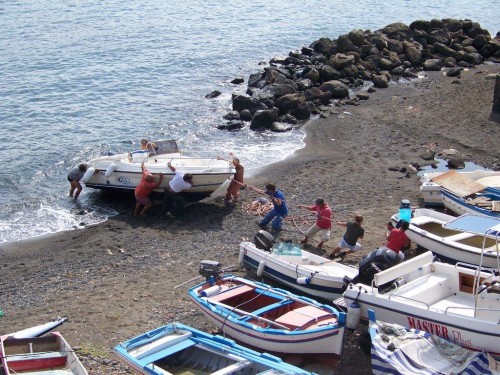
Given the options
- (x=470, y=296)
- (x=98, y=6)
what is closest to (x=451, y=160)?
(x=470, y=296)

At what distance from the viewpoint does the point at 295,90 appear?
32156 millimetres

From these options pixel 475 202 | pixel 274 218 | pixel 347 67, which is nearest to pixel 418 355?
pixel 475 202

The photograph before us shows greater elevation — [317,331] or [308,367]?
[317,331]

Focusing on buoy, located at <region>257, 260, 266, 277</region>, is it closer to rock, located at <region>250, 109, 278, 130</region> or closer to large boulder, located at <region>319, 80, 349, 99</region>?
rock, located at <region>250, 109, 278, 130</region>

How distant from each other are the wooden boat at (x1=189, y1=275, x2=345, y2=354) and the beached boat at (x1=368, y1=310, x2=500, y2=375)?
82 centimetres

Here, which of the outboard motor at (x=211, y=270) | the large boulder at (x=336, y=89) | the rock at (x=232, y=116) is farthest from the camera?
the large boulder at (x=336, y=89)

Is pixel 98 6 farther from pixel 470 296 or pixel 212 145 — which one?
pixel 470 296

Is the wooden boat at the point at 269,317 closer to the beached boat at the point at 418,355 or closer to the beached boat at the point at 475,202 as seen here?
the beached boat at the point at 418,355

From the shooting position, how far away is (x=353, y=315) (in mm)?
13375

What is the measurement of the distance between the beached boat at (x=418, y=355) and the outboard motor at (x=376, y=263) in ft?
6.20

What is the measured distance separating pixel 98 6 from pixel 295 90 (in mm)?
27525

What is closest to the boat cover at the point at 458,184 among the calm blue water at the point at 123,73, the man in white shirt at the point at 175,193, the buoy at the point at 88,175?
the man in white shirt at the point at 175,193

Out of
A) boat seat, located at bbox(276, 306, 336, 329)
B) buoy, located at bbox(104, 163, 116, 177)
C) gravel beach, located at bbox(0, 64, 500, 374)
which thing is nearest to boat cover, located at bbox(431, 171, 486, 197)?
gravel beach, located at bbox(0, 64, 500, 374)

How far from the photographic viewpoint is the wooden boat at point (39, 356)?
12500 millimetres
